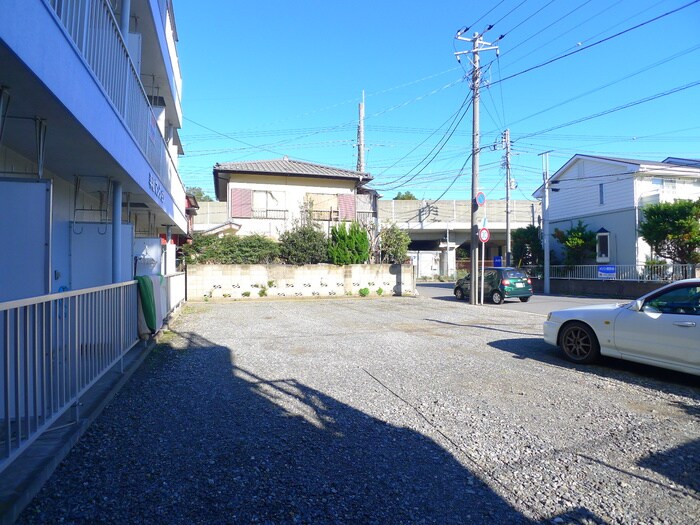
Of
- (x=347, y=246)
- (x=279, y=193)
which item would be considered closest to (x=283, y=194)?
(x=279, y=193)

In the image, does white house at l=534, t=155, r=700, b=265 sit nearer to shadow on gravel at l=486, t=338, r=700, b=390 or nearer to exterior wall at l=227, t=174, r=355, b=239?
exterior wall at l=227, t=174, r=355, b=239

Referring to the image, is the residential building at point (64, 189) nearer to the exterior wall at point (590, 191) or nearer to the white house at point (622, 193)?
the white house at point (622, 193)

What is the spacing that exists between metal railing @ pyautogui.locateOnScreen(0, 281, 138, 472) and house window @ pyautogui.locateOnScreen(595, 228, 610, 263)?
91.5 feet

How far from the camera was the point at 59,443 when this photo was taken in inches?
150

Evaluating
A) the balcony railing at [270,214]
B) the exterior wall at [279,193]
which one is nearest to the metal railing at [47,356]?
the exterior wall at [279,193]

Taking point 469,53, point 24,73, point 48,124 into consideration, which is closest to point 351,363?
point 48,124

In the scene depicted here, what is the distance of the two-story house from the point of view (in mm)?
27375

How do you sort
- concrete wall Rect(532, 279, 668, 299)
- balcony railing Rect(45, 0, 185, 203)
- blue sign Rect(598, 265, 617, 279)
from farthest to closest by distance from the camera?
blue sign Rect(598, 265, 617, 279), concrete wall Rect(532, 279, 668, 299), balcony railing Rect(45, 0, 185, 203)

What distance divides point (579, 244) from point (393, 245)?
1154 cm

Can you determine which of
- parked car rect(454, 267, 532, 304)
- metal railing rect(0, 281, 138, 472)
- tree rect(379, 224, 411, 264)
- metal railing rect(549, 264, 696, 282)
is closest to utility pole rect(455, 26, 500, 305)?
parked car rect(454, 267, 532, 304)

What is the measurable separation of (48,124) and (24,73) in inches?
Answer: 55.1

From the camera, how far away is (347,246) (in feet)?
75.4

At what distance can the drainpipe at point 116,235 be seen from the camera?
24.5ft

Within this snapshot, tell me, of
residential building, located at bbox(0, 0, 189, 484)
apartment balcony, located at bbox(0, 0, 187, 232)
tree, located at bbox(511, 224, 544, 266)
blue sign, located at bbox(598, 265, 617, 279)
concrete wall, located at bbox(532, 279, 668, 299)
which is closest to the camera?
residential building, located at bbox(0, 0, 189, 484)
